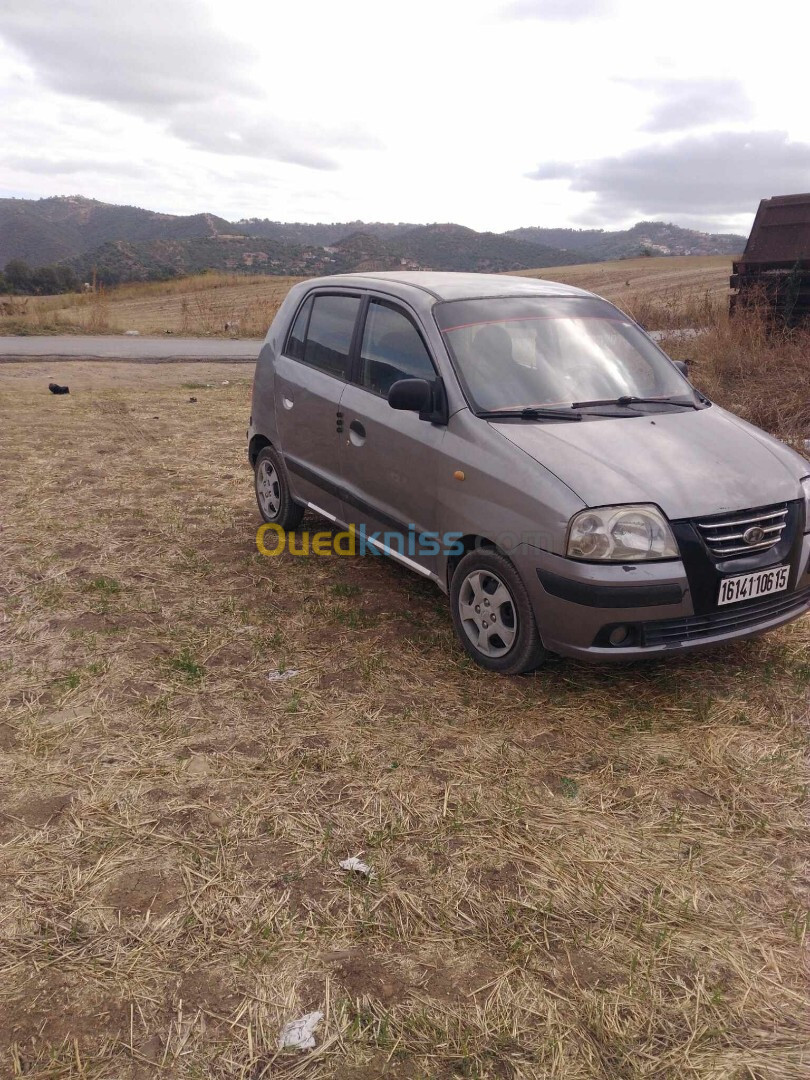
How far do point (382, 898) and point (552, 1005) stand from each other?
0.63 meters

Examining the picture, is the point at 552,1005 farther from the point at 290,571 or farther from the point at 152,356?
the point at 152,356

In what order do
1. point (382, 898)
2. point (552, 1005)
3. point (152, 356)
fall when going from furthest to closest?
point (152, 356) → point (382, 898) → point (552, 1005)

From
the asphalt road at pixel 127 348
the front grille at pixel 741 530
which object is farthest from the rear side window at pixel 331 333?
the asphalt road at pixel 127 348

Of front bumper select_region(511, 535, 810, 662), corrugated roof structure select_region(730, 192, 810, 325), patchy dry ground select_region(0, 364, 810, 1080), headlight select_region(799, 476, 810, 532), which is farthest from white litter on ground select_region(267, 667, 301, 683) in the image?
corrugated roof structure select_region(730, 192, 810, 325)

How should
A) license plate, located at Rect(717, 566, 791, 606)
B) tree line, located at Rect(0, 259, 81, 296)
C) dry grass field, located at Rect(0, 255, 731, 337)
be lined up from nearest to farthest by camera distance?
1. license plate, located at Rect(717, 566, 791, 606)
2. dry grass field, located at Rect(0, 255, 731, 337)
3. tree line, located at Rect(0, 259, 81, 296)

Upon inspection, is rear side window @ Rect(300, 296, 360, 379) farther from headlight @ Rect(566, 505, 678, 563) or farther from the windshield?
headlight @ Rect(566, 505, 678, 563)

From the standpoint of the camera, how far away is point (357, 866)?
9.31 ft

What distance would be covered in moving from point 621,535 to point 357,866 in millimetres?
1728

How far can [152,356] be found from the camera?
18.1 m

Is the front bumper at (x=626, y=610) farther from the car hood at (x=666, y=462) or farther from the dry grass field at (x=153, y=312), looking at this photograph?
the dry grass field at (x=153, y=312)

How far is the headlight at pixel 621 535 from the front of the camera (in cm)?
357

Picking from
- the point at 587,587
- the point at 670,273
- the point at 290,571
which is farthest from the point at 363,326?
the point at 670,273

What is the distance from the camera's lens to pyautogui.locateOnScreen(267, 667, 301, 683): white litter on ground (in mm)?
4137

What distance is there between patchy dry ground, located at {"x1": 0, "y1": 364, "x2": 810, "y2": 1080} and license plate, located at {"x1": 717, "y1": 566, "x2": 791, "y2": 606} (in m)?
0.52
